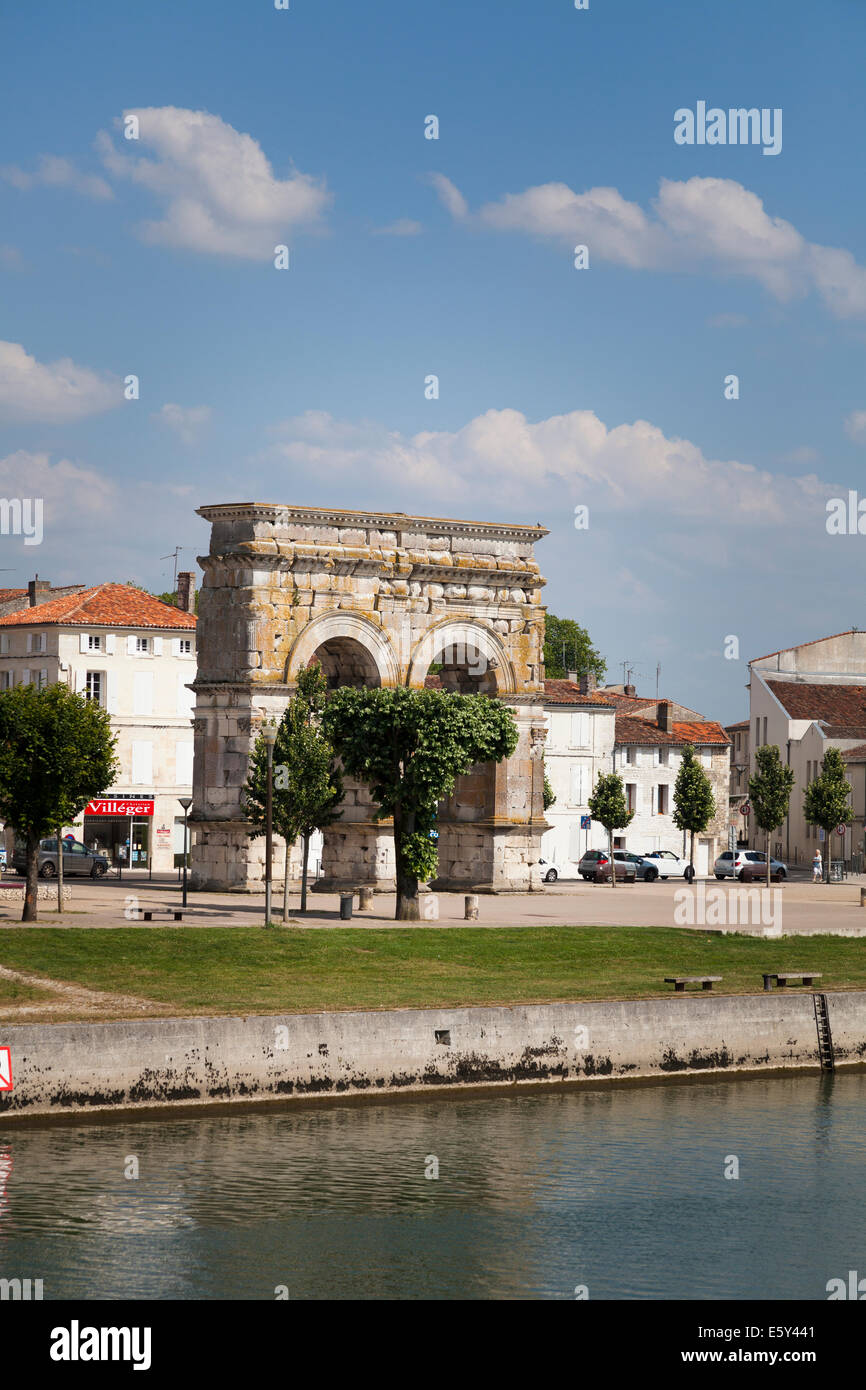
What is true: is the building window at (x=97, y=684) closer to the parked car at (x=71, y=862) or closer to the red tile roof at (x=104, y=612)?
the red tile roof at (x=104, y=612)

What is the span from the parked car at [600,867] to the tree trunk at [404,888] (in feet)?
113

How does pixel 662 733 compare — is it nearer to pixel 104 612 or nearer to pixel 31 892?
pixel 104 612

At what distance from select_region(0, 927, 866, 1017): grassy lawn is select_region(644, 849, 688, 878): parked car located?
4636 cm

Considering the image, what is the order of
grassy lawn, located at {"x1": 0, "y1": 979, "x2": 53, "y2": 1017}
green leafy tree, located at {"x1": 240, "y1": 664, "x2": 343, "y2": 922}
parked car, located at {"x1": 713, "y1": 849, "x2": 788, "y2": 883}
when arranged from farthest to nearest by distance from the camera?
parked car, located at {"x1": 713, "y1": 849, "x2": 788, "y2": 883} < green leafy tree, located at {"x1": 240, "y1": 664, "x2": 343, "y2": 922} < grassy lawn, located at {"x1": 0, "y1": 979, "x2": 53, "y2": 1017}

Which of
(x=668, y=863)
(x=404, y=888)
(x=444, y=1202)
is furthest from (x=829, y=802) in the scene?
(x=444, y=1202)

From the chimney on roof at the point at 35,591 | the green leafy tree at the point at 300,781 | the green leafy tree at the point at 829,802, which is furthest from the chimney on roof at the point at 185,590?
the green leafy tree at the point at 300,781

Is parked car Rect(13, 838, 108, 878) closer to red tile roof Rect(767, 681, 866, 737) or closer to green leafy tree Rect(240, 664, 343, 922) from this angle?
green leafy tree Rect(240, 664, 343, 922)

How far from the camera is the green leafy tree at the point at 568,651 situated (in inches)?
5157

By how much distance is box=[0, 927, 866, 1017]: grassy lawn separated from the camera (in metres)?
33.2

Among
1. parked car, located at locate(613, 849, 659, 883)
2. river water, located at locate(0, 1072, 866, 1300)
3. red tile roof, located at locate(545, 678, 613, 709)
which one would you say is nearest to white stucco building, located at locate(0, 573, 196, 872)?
red tile roof, located at locate(545, 678, 613, 709)
